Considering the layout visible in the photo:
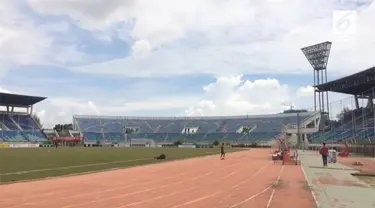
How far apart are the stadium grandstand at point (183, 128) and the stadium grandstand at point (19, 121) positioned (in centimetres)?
1722

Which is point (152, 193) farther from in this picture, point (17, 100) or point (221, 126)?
point (221, 126)

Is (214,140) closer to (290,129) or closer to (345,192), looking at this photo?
(290,129)

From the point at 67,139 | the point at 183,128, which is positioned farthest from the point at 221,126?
the point at 67,139

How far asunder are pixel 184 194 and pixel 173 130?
377 feet

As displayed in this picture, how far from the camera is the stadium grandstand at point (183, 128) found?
115 m

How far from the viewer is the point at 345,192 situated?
1511 centimetres

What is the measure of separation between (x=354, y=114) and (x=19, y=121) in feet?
249

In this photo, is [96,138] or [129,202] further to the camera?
[96,138]

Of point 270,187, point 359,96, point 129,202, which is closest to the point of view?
point 129,202

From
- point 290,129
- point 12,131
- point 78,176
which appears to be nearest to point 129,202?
point 78,176

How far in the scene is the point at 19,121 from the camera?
102m

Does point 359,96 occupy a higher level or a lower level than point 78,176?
higher

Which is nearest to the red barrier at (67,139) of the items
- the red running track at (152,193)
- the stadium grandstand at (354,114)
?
the stadium grandstand at (354,114)

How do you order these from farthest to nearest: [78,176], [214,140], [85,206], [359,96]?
[214,140]
[359,96]
[78,176]
[85,206]
